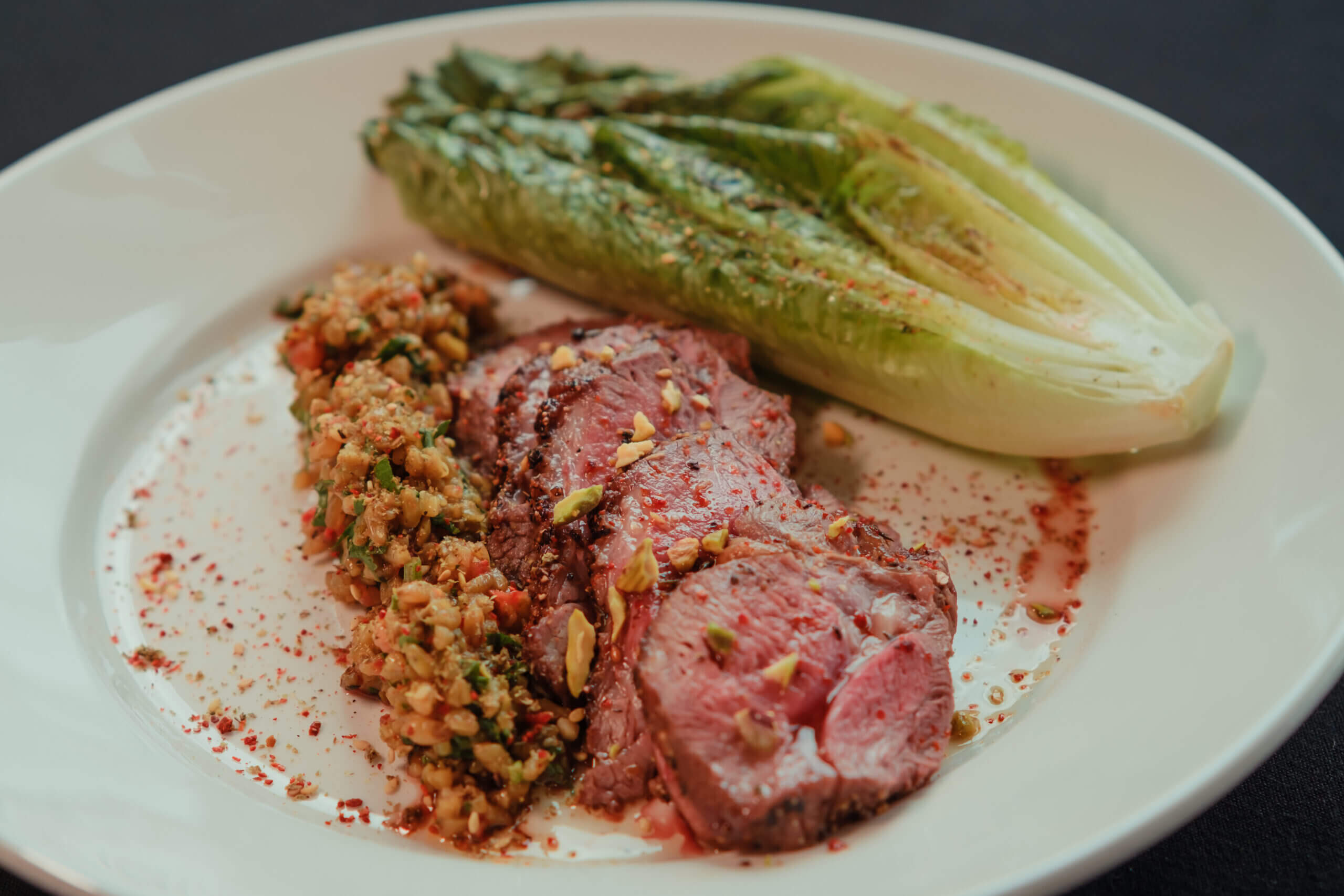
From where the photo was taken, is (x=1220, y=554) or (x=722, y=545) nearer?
(x=722, y=545)

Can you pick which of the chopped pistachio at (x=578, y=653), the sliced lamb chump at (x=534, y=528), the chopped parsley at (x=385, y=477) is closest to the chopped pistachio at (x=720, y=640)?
the chopped pistachio at (x=578, y=653)

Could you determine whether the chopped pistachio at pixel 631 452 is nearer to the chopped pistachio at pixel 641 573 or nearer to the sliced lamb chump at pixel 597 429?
the sliced lamb chump at pixel 597 429

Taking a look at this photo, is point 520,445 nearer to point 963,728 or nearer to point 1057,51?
point 963,728

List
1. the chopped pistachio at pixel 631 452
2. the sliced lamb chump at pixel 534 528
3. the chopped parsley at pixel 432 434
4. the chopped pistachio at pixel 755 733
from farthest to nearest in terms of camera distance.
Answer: the chopped parsley at pixel 432 434 → the chopped pistachio at pixel 631 452 → the sliced lamb chump at pixel 534 528 → the chopped pistachio at pixel 755 733

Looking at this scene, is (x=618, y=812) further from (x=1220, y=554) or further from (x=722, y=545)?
(x=1220, y=554)

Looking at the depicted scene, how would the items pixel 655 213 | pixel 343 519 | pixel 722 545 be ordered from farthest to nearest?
pixel 655 213 → pixel 343 519 → pixel 722 545

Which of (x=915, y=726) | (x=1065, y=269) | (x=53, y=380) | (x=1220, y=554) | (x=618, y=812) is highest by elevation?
(x=1065, y=269)

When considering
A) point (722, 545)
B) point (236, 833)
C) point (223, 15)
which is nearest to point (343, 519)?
point (236, 833)

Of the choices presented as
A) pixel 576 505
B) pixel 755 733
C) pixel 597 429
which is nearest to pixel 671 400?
pixel 597 429
